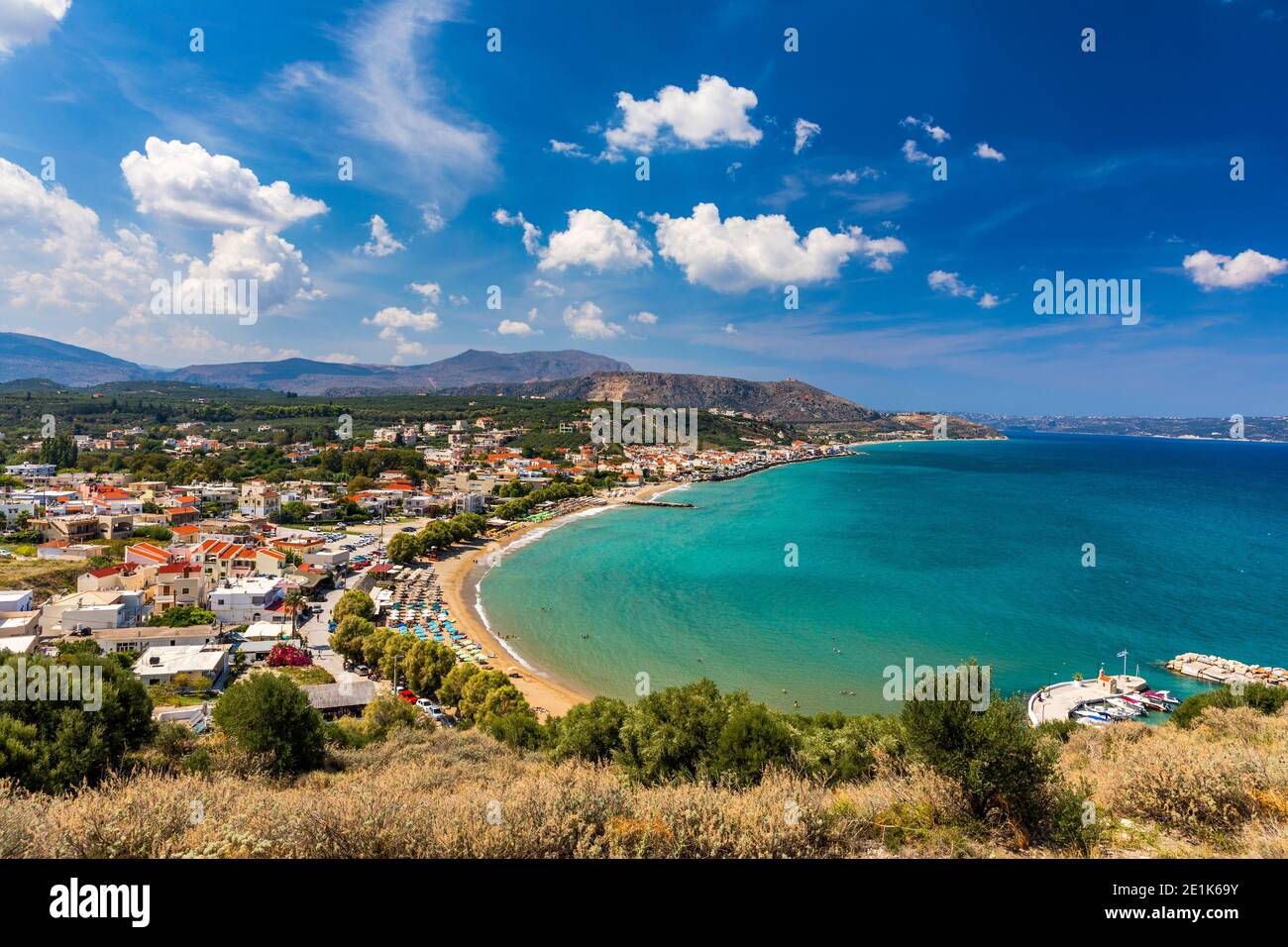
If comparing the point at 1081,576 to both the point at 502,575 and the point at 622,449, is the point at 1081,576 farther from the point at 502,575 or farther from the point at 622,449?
the point at 622,449

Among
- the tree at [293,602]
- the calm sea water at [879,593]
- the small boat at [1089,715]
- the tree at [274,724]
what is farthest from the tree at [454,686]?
the small boat at [1089,715]

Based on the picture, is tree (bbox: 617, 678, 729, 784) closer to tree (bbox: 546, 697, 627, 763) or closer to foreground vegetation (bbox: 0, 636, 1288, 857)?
foreground vegetation (bbox: 0, 636, 1288, 857)

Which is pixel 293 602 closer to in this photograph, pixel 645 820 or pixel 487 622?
pixel 487 622

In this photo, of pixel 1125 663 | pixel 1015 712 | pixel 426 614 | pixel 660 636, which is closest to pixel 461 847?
pixel 1015 712

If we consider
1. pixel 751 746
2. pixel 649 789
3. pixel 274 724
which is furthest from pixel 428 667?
pixel 649 789

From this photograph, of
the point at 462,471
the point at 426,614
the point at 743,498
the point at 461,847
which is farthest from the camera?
the point at 462,471
